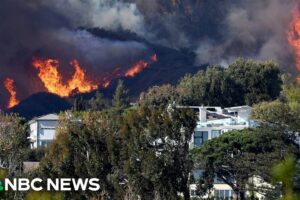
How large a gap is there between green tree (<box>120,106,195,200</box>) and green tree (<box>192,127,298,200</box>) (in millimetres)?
3272

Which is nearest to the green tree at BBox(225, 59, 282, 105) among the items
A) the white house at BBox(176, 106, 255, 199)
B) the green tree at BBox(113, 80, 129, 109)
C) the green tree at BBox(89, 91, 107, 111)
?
the green tree at BBox(113, 80, 129, 109)

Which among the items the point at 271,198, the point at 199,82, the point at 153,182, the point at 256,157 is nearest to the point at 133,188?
the point at 153,182

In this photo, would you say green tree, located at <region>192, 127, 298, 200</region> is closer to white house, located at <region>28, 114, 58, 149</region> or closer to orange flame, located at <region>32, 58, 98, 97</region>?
white house, located at <region>28, 114, 58, 149</region>

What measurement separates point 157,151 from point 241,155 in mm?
15304

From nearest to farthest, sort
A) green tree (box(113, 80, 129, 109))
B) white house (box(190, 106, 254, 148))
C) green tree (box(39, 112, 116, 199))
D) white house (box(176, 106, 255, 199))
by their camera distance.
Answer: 1. green tree (box(39, 112, 116, 199))
2. white house (box(176, 106, 255, 199))
3. white house (box(190, 106, 254, 148))
4. green tree (box(113, 80, 129, 109))

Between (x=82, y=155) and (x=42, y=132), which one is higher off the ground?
(x=42, y=132)

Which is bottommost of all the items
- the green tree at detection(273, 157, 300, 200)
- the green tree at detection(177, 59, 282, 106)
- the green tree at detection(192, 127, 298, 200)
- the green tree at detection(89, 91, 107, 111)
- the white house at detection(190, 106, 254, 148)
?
the green tree at detection(192, 127, 298, 200)

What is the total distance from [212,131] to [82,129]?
143ft

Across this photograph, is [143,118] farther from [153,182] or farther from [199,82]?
[199,82]

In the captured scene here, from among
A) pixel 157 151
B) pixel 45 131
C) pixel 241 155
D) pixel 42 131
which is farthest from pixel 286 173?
pixel 42 131

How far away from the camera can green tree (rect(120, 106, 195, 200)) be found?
2243 inches

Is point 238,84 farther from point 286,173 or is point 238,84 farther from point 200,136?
point 286,173

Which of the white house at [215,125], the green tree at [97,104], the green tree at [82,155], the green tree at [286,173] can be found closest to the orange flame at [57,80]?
the green tree at [97,104]

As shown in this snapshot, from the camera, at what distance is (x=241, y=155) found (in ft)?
241
